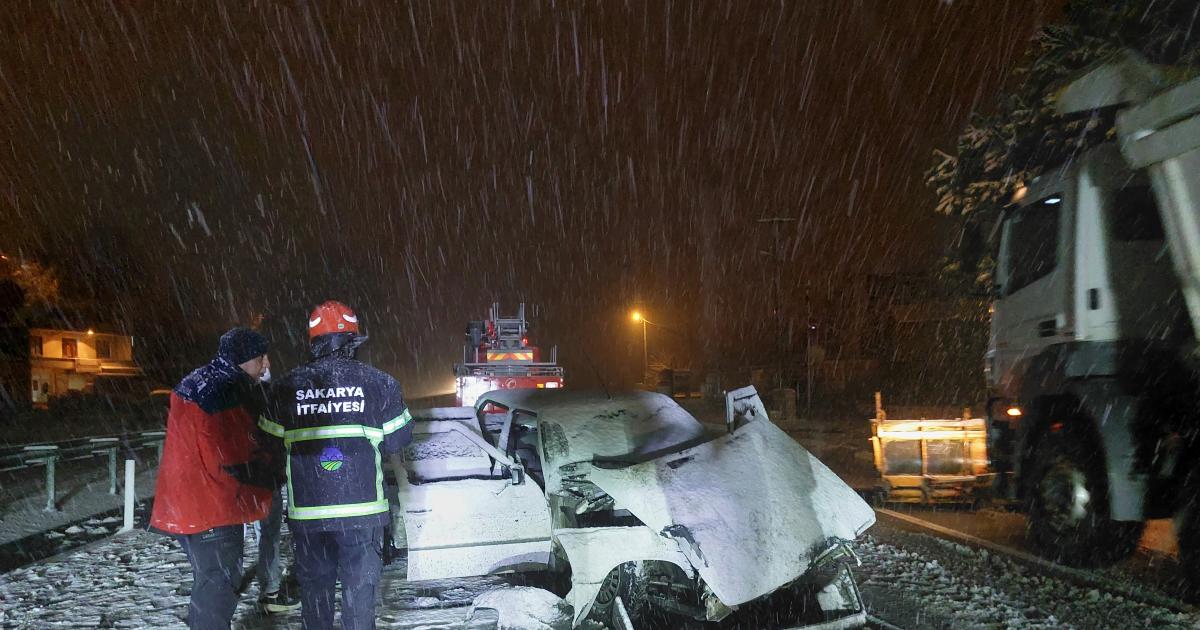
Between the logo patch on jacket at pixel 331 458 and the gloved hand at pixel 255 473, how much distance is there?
0.57 metres

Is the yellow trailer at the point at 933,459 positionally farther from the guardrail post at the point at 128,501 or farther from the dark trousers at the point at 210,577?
the guardrail post at the point at 128,501

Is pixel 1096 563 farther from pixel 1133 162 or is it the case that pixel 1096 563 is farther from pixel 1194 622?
pixel 1133 162

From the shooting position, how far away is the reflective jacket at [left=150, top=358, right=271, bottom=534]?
12.7 feet

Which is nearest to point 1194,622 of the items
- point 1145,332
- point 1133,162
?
point 1145,332

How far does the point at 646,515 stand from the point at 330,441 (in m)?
1.79

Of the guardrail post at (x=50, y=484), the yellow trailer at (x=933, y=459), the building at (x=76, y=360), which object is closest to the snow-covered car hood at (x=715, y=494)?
the yellow trailer at (x=933, y=459)

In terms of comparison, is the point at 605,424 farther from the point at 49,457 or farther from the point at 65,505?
the point at 65,505

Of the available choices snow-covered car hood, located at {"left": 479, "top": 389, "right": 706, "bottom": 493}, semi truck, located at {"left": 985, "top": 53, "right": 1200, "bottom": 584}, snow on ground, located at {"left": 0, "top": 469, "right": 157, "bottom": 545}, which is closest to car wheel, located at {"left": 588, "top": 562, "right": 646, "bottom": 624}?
snow-covered car hood, located at {"left": 479, "top": 389, "right": 706, "bottom": 493}

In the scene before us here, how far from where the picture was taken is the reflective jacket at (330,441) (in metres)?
3.49

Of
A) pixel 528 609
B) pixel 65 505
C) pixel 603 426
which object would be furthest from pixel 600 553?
pixel 65 505

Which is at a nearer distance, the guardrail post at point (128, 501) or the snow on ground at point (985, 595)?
the snow on ground at point (985, 595)

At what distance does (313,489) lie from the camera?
137 inches

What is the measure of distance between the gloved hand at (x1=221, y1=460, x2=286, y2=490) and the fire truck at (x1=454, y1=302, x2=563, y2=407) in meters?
11.5

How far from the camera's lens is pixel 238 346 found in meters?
4.24
